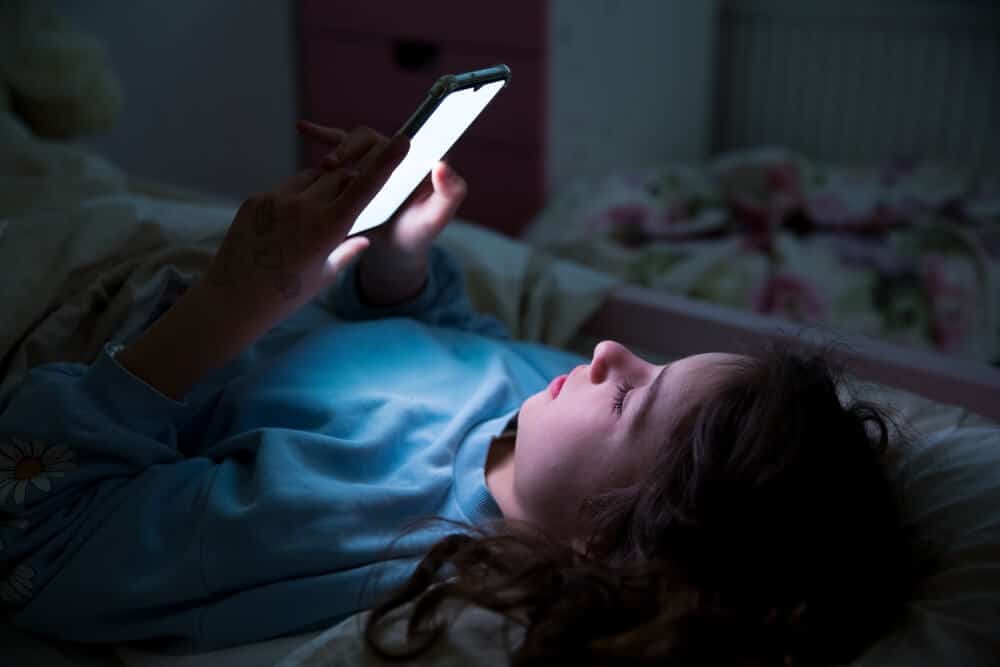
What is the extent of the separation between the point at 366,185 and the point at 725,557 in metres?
0.36

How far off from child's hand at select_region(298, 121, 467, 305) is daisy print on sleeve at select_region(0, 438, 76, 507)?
34 cm

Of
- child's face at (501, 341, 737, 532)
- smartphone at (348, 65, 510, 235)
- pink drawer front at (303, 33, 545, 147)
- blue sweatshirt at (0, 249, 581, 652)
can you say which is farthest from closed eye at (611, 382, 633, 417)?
pink drawer front at (303, 33, 545, 147)

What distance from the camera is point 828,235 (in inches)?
63.6

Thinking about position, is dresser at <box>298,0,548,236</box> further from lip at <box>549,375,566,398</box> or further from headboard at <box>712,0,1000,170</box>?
lip at <box>549,375,566,398</box>

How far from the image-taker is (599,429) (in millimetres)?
677

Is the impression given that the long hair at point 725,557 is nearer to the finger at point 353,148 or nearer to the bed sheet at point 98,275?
the bed sheet at point 98,275

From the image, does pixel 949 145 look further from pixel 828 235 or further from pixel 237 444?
pixel 237 444

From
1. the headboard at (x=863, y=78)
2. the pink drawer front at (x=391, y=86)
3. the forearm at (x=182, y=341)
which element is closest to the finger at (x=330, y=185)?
the forearm at (x=182, y=341)

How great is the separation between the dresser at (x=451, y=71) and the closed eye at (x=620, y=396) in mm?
1033

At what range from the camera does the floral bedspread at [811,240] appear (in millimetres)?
1370

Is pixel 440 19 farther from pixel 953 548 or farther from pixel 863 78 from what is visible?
pixel 953 548

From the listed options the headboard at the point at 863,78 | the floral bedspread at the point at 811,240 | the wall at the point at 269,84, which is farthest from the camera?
the headboard at the point at 863,78

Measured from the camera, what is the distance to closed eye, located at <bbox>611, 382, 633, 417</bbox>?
0.68 m

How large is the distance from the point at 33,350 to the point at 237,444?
21 cm
